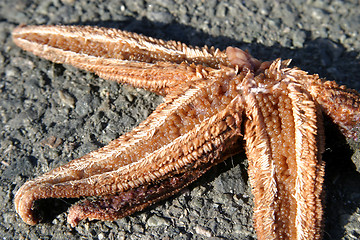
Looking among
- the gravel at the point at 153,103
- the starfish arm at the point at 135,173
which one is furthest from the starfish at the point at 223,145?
the gravel at the point at 153,103

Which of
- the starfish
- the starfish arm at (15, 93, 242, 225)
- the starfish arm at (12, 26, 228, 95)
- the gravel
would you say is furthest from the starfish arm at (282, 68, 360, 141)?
the starfish arm at (12, 26, 228, 95)

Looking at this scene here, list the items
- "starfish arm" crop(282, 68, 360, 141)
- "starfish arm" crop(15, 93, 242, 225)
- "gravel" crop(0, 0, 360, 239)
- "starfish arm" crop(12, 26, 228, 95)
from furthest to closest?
1. "gravel" crop(0, 0, 360, 239)
2. "starfish arm" crop(12, 26, 228, 95)
3. "starfish arm" crop(282, 68, 360, 141)
4. "starfish arm" crop(15, 93, 242, 225)

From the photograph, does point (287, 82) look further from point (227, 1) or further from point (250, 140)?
point (227, 1)

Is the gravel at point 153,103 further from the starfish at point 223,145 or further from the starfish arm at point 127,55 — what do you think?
the starfish arm at point 127,55

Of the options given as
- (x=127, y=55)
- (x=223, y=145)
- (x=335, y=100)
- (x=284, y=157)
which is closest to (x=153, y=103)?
(x=127, y=55)

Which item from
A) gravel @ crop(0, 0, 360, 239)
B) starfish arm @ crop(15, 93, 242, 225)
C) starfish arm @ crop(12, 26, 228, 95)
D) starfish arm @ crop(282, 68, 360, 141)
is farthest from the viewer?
gravel @ crop(0, 0, 360, 239)

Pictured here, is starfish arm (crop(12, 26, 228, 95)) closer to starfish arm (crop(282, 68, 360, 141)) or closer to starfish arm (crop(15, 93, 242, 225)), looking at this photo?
starfish arm (crop(15, 93, 242, 225))

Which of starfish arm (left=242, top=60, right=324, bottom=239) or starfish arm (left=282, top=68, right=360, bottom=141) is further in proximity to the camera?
starfish arm (left=282, top=68, right=360, bottom=141)

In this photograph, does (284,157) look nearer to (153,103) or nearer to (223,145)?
(223,145)
